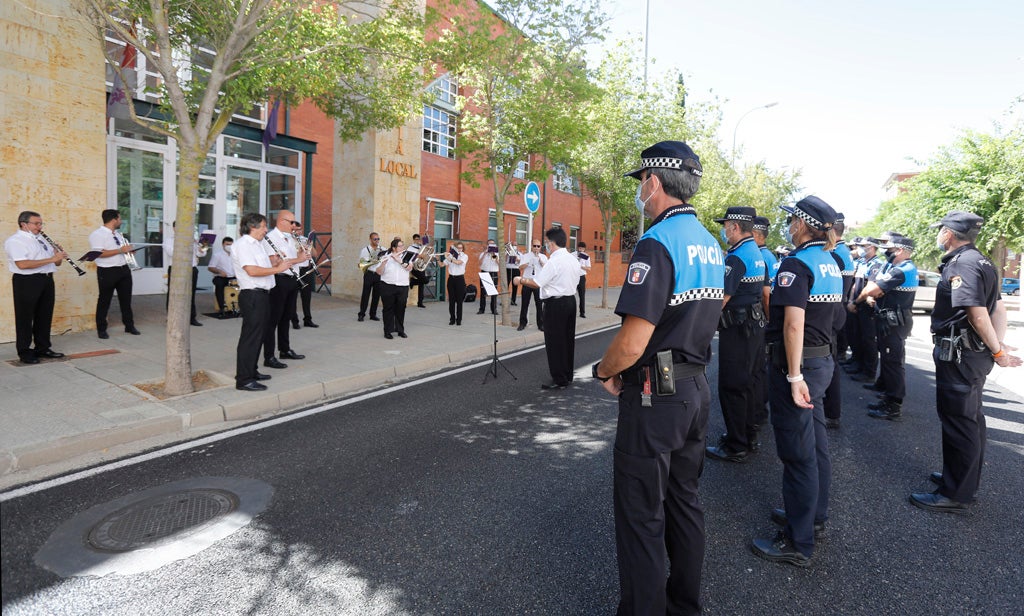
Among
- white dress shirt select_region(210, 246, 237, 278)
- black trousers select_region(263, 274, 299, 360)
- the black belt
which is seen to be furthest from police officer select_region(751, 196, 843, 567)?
white dress shirt select_region(210, 246, 237, 278)

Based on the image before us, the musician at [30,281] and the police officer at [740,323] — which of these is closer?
the police officer at [740,323]

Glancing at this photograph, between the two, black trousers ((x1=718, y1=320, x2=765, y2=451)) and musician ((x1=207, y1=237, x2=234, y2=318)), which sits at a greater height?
musician ((x1=207, y1=237, x2=234, y2=318))

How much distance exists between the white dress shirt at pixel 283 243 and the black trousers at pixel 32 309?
2.83m

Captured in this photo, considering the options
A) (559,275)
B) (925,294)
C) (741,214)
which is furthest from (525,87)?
(925,294)

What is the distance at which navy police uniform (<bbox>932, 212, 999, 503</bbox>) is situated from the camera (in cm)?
395

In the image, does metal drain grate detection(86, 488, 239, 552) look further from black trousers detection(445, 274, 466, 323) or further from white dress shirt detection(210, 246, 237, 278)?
black trousers detection(445, 274, 466, 323)

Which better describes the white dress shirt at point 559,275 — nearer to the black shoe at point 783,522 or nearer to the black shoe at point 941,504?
the black shoe at point 783,522

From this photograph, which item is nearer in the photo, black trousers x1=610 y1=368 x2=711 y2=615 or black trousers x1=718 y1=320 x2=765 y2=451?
black trousers x1=610 y1=368 x2=711 y2=615

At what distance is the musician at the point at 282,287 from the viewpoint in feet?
25.1

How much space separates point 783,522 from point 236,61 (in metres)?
7.87

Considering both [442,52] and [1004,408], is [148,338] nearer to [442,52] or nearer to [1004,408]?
[442,52]

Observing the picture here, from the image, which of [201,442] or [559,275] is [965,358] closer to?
[559,275]

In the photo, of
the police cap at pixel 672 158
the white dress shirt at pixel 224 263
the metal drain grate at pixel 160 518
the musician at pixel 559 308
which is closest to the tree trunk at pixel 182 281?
the metal drain grate at pixel 160 518

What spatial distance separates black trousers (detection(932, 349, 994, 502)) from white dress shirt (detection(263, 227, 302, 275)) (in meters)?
7.10
